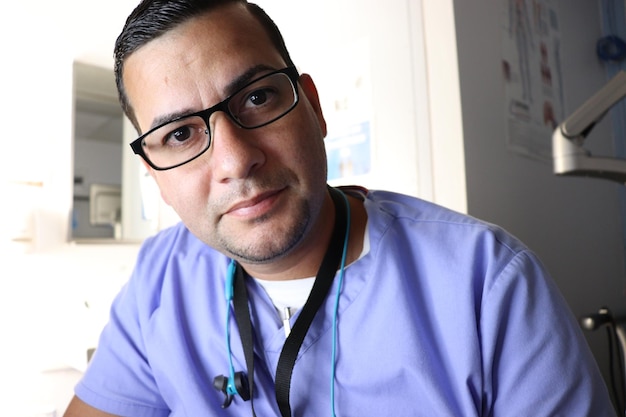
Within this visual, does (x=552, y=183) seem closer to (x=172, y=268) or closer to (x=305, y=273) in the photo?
(x=305, y=273)

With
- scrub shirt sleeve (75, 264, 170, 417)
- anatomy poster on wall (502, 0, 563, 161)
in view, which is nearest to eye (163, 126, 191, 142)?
scrub shirt sleeve (75, 264, 170, 417)

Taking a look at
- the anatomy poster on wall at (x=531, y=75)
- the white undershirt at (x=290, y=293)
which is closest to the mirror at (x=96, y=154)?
the white undershirt at (x=290, y=293)

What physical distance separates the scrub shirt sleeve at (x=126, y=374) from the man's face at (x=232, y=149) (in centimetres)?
32

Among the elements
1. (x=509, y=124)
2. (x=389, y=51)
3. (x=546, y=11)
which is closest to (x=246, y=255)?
(x=389, y=51)

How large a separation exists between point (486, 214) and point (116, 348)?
86 centimetres

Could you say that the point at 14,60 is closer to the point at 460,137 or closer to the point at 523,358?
the point at 460,137

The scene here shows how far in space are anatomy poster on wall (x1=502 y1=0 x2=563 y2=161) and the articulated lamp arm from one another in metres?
0.33

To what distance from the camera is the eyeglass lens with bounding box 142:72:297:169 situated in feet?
2.40

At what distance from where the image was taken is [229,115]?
28.2 inches

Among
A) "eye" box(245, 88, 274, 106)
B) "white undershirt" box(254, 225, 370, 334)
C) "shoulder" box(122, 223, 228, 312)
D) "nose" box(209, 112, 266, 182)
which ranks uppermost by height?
"eye" box(245, 88, 274, 106)

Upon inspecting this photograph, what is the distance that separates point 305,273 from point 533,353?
0.36 meters

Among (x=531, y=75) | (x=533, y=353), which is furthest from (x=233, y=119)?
(x=531, y=75)

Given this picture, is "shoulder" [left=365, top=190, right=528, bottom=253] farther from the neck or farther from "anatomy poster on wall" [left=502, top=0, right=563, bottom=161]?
"anatomy poster on wall" [left=502, top=0, right=563, bottom=161]

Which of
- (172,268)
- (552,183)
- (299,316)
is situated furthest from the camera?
(552,183)
